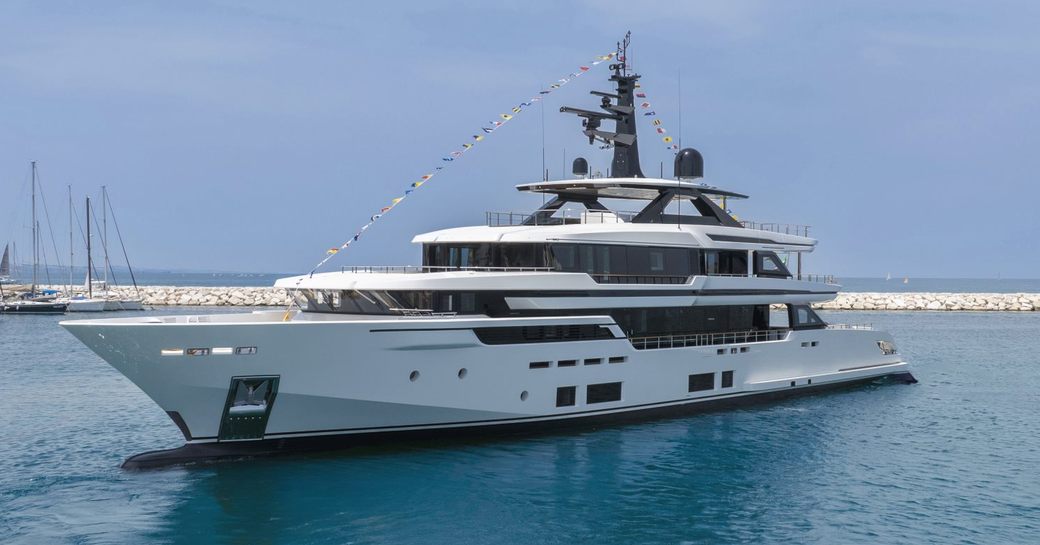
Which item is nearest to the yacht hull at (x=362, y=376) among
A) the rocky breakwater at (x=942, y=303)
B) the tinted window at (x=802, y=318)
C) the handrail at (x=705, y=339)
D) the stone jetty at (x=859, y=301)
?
the handrail at (x=705, y=339)

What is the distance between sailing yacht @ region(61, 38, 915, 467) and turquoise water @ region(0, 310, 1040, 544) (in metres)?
0.86

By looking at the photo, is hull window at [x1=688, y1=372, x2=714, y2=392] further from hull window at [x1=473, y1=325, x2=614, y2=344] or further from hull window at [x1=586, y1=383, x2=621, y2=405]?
hull window at [x1=473, y1=325, x2=614, y2=344]

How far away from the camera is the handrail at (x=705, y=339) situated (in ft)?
73.7

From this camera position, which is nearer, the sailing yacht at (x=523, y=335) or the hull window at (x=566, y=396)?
the sailing yacht at (x=523, y=335)

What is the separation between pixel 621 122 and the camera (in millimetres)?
26719

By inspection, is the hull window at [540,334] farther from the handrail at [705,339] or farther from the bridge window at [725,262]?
the bridge window at [725,262]

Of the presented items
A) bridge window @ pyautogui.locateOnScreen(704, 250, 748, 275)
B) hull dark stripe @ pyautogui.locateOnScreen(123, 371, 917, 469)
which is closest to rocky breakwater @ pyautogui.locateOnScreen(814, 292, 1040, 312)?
bridge window @ pyautogui.locateOnScreen(704, 250, 748, 275)

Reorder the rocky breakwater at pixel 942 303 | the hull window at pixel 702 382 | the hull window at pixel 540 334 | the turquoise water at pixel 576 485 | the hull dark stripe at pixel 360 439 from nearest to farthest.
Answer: the turquoise water at pixel 576 485 < the hull dark stripe at pixel 360 439 < the hull window at pixel 540 334 < the hull window at pixel 702 382 < the rocky breakwater at pixel 942 303

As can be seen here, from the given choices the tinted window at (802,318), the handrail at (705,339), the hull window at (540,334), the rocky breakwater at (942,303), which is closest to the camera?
the hull window at (540,334)

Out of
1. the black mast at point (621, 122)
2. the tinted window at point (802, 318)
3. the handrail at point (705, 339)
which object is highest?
the black mast at point (621, 122)

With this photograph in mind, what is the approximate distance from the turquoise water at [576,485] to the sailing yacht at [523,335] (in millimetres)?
859

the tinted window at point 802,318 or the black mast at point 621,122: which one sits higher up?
the black mast at point 621,122

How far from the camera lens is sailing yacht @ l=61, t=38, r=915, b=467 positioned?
17172mm

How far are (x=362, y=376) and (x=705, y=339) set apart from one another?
1043cm
